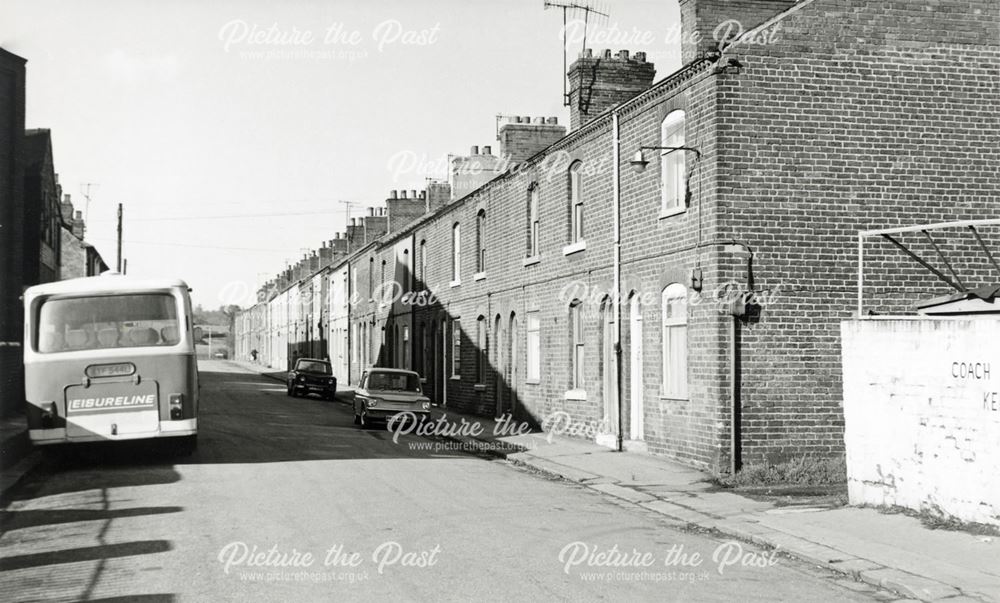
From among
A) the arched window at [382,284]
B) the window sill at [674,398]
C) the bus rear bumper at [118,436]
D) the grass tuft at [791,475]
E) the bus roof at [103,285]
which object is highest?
the arched window at [382,284]

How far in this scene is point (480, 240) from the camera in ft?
97.5

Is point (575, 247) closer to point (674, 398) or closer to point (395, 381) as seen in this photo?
point (674, 398)

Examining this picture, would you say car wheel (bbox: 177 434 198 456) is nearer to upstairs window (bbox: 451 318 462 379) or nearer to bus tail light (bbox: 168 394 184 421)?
bus tail light (bbox: 168 394 184 421)

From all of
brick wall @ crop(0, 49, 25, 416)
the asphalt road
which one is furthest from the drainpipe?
brick wall @ crop(0, 49, 25, 416)

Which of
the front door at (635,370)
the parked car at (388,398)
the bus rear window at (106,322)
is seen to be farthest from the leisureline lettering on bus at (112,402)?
the parked car at (388,398)

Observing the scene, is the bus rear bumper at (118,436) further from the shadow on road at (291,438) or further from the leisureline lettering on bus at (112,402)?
the shadow on road at (291,438)

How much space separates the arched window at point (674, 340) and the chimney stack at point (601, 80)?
21.0 feet

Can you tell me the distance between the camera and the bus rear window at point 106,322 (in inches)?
619

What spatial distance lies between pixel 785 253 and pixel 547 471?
525cm

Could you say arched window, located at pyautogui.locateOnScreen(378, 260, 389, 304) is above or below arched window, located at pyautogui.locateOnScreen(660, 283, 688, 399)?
above

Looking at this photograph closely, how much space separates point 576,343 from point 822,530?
11.7 meters

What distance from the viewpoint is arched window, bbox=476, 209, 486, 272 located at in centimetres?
2953

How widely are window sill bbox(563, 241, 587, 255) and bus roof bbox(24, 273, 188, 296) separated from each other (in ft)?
28.1

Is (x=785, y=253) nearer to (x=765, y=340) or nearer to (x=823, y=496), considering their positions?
(x=765, y=340)
